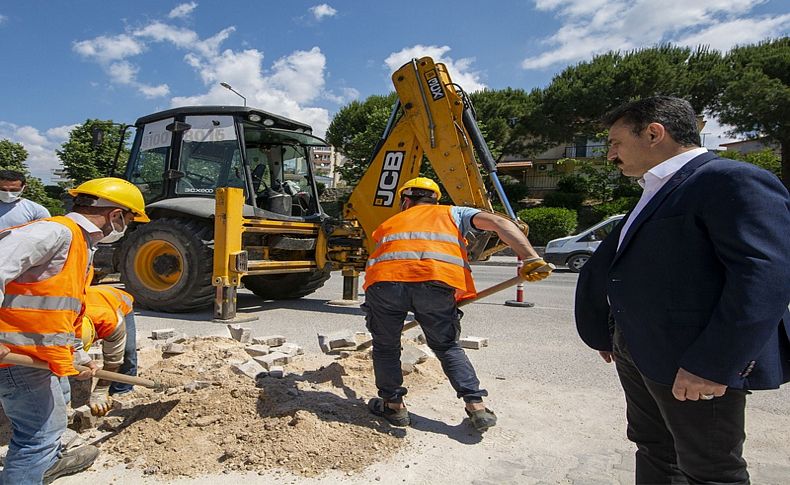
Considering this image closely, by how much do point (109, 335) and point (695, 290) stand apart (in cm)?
337

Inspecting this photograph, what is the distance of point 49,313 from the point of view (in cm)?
226

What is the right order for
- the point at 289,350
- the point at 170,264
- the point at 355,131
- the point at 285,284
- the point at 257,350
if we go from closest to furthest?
the point at 257,350 < the point at 289,350 < the point at 170,264 < the point at 285,284 < the point at 355,131

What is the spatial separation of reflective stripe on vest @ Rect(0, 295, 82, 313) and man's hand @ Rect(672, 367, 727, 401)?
2.46 metres

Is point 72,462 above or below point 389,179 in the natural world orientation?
below

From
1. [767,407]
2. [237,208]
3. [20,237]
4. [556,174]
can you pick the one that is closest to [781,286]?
[20,237]

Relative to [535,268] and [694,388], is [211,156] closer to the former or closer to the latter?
[535,268]

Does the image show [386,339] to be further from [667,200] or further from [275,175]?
[275,175]

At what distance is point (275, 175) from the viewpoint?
8328 mm

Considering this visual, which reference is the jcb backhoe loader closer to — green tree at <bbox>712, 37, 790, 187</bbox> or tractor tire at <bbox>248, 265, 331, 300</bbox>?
tractor tire at <bbox>248, 265, 331, 300</bbox>

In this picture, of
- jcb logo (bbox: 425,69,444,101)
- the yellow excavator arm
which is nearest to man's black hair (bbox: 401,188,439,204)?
the yellow excavator arm

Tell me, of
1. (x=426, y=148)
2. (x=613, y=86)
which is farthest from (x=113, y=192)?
(x=613, y=86)

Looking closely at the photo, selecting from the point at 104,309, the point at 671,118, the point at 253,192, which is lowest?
the point at 104,309

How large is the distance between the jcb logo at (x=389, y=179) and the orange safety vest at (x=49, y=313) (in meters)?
5.50

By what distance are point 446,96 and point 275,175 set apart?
3010mm
